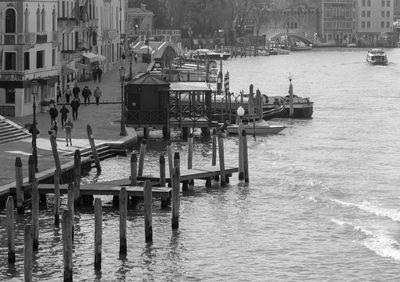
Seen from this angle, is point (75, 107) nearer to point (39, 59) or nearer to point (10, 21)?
point (10, 21)

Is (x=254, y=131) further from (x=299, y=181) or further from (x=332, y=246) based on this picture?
(x=332, y=246)

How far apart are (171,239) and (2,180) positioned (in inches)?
337

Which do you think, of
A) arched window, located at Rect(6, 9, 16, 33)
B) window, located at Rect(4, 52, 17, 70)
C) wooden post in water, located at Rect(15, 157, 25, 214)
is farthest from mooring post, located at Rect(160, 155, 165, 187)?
arched window, located at Rect(6, 9, 16, 33)

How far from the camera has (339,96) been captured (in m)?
126

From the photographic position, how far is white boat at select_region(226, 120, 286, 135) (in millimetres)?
80500

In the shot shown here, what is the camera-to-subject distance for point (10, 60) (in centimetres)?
7944

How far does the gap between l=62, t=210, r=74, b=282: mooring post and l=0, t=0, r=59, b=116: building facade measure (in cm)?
3383

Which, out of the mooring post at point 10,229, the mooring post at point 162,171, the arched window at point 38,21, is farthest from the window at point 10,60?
the mooring post at point 10,229

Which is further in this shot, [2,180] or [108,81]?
[108,81]

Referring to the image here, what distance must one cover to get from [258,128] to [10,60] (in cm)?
1446

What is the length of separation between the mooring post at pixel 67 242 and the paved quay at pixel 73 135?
12287mm

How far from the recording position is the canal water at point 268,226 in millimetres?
44719

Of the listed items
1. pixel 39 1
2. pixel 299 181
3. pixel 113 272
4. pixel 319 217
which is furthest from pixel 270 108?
pixel 113 272

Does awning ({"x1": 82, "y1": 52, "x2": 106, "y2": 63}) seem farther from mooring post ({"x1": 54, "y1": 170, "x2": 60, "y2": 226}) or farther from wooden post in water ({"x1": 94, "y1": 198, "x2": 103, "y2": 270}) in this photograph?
wooden post in water ({"x1": 94, "y1": 198, "x2": 103, "y2": 270})
